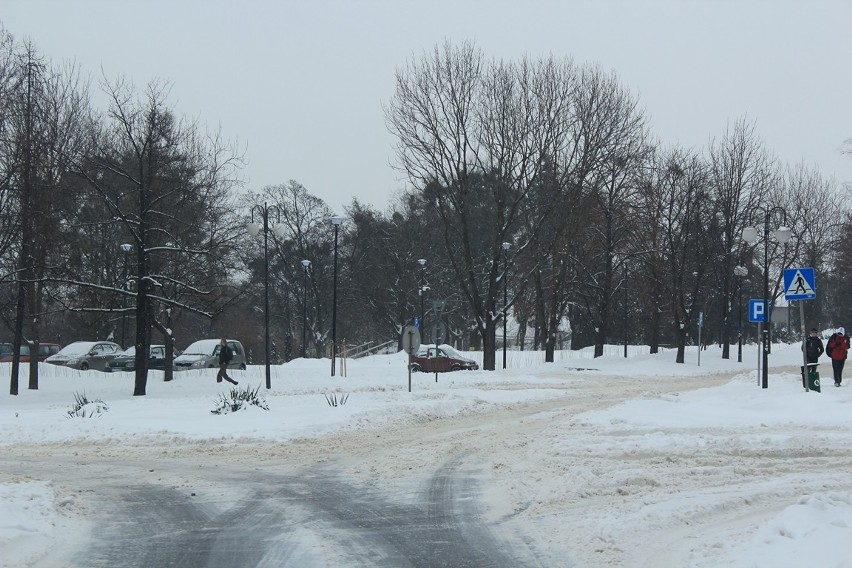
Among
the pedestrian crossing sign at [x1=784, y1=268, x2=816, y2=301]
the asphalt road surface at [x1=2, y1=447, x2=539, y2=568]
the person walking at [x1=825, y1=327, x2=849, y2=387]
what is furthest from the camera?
the person walking at [x1=825, y1=327, x2=849, y2=387]

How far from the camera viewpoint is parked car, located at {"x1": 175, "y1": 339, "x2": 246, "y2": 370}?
38250mm

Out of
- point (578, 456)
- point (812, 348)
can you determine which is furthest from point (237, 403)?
point (812, 348)

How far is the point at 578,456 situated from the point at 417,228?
195ft

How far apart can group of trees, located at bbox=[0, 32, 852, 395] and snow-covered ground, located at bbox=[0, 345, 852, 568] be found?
18.5 feet

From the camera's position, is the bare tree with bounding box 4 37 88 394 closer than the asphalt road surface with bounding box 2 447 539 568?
No

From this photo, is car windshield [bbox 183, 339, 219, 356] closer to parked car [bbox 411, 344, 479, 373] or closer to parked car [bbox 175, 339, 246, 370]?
parked car [bbox 175, 339, 246, 370]

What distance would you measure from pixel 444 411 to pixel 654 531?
1226 centimetres

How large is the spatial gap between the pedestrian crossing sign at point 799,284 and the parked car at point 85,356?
31478 millimetres

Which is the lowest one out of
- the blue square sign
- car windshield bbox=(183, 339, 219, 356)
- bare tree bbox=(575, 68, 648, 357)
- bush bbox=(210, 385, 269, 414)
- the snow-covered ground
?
the snow-covered ground

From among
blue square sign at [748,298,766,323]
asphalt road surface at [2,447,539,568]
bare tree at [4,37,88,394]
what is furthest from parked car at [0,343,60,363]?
asphalt road surface at [2,447,539,568]

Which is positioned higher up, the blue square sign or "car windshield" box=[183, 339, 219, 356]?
the blue square sign

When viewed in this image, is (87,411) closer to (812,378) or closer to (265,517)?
(265,517)

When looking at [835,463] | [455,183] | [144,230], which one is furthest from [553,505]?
[455,183]

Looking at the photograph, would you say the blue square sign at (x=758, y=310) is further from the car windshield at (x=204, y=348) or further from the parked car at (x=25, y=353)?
the parked car at (x=25, y=353)
